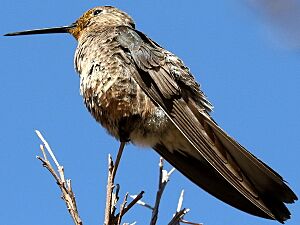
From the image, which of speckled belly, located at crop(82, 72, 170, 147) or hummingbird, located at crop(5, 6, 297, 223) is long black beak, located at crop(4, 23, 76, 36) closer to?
hummingbird, located at crop(5, 6, 297, 223)

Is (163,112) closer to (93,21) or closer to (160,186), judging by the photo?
(160,186)

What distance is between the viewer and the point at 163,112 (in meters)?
4.29

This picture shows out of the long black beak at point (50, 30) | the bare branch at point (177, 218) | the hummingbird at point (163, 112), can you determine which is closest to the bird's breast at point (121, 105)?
the hummingbird at point (163, 112)

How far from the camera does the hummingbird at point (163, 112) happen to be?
391cm

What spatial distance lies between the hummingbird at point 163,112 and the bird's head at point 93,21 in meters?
0.52

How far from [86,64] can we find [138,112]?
0.54 meters

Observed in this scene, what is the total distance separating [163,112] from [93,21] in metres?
1.35

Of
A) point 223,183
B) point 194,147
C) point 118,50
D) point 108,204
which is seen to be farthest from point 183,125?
point 108,204

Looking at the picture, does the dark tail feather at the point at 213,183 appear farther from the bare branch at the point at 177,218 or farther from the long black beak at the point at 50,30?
the long black beak at the point at 50,30

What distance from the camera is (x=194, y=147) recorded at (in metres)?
Answer: 4.12

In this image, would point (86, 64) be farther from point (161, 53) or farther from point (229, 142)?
point (229, 142)

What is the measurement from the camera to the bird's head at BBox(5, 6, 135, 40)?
17.3 feet

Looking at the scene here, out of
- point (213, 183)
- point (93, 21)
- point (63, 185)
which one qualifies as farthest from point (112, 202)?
point (93, 21)

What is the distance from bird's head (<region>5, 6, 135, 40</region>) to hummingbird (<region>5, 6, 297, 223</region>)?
0.52 meters
